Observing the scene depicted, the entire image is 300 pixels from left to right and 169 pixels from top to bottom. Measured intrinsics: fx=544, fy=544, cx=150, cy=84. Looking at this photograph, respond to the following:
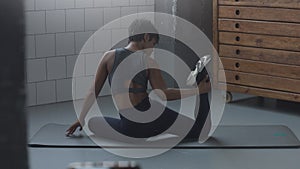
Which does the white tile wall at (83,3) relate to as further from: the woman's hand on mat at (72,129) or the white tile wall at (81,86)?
the woman's hand on mat at (72,129)

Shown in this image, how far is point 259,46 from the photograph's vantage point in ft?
18.8

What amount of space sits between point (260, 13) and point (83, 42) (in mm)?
2074

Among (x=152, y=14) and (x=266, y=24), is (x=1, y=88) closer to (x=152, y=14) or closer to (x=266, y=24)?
(x=266, y=24)

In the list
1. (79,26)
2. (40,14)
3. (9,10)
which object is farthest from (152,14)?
(9,10)

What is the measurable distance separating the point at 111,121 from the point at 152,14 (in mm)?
2651

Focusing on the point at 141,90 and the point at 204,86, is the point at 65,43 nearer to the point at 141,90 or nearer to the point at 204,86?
the point at 141,90

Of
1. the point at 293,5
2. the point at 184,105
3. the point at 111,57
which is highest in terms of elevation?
the point at 293,5

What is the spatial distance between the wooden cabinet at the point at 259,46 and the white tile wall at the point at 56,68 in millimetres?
1740

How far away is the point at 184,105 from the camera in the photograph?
602cm

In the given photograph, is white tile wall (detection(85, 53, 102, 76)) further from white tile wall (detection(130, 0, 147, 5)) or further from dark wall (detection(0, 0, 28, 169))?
dark wall (detection(0, 0, 28, 169))

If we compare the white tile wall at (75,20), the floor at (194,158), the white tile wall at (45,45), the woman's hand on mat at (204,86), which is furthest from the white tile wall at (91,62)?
the woman's hand on mat at (204,86)

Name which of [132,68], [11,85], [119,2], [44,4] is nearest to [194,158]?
[132,68]

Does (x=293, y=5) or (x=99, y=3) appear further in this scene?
(x=99, y=3)

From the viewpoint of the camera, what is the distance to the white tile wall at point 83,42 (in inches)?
249
